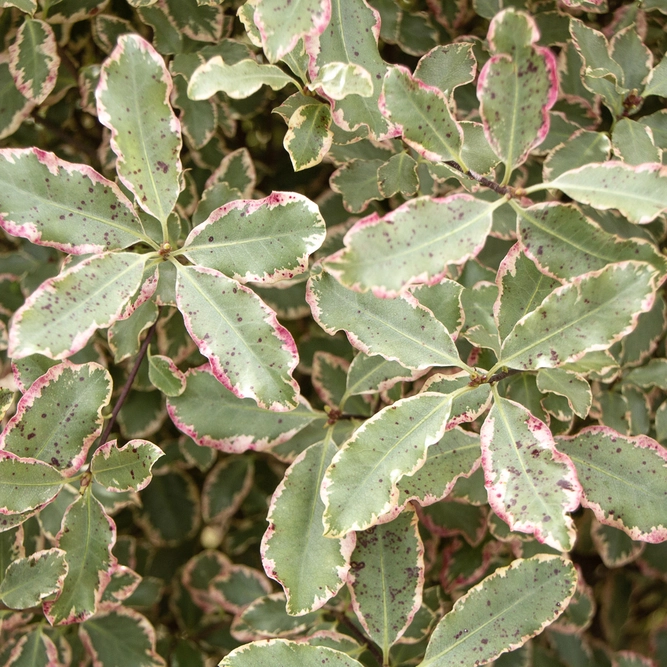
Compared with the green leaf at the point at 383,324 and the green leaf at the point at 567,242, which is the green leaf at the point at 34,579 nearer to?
the green leaf at the point at 383,324

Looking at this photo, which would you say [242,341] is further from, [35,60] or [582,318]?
[35,60]

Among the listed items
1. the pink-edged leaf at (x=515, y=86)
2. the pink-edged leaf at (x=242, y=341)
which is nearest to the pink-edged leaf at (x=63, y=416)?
the pink-edged leaf at (x=242, y=341)

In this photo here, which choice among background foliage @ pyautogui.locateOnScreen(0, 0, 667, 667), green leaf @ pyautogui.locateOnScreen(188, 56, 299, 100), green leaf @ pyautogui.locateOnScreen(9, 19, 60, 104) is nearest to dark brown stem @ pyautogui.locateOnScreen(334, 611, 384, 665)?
background foliage @ pyautogui.locateOnScreen(0, 0, 667, 667)

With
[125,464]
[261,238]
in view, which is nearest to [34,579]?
[125,464]

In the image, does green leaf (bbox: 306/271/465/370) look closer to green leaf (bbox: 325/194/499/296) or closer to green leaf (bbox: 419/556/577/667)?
green leaf (bbox: 325/194/499/296)

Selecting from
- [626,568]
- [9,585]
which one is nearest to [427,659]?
[9,585]
